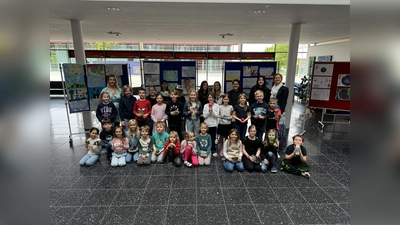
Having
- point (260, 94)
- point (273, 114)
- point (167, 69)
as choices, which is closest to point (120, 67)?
point (167, 69)

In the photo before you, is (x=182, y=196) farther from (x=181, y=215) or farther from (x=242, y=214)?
(x=242, y=214)

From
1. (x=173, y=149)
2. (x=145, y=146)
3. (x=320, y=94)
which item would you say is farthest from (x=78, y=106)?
(x=320, y=94)

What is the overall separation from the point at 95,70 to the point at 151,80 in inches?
59.3

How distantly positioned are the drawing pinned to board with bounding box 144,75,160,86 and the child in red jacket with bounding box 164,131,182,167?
96.4 inches

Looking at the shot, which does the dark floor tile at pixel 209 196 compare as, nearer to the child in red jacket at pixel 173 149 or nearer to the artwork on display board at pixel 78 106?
the child in red jacket at pixel 173 149

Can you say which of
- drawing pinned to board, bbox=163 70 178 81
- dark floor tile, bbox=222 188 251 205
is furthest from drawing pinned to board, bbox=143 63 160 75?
dark floor tile, bbox=222 188 251 205

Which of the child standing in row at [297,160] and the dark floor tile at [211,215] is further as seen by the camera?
the child standing in row at [297,160]

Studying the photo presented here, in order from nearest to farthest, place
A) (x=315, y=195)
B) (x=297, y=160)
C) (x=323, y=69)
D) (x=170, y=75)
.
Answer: (x=315, y=195) → (x=297, y=160) → (x=170, y=75) → (x=323, y=69)

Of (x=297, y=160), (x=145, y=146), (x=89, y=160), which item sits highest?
(x=145, y=146)

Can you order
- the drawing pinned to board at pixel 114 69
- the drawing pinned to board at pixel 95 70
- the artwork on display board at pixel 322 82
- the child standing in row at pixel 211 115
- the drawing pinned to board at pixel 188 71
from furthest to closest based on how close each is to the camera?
1. the artwork on display board at pixel 322 82
2. the drawing pinned to board at pixel 188 71
3. the drawing pinned to board at pixel 114 69
4. the drawing pinned to board at pixel 95 70
5. the child standing in row at pixel 211 115

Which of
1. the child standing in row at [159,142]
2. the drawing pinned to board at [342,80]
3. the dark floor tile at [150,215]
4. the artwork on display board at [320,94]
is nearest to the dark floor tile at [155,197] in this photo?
the dark floor tile at [150,215]

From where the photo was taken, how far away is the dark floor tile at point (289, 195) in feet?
10.7

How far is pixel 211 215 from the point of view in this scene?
2.92 metres

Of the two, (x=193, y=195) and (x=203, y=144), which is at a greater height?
(x=203, y=144)
